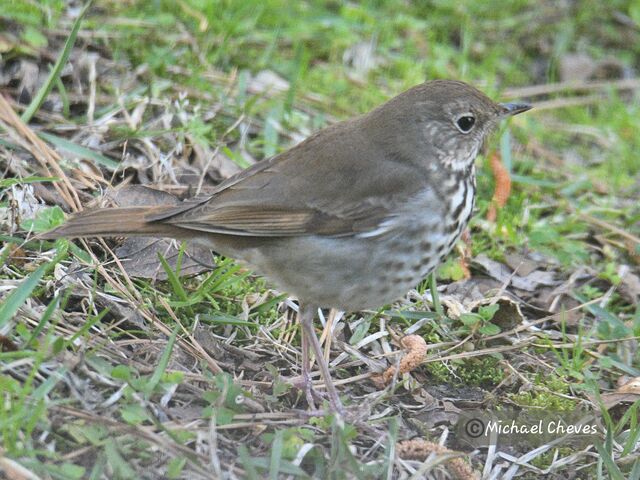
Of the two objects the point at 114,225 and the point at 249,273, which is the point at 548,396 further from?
the point at 114,225

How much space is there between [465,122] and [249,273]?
1.29 metres

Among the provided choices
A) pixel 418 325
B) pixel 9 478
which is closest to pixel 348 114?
pixel 418 325

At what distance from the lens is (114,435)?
353cm

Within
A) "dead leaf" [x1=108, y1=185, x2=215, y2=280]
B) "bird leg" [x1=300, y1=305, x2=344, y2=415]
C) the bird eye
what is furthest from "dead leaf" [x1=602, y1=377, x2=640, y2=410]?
"dead leaf" [x1=108, y1=185, x2=215, y2=280]

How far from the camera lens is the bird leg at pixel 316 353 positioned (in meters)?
4.25

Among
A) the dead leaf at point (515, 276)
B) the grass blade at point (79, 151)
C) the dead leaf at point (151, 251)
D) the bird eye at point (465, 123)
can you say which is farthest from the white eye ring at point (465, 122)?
the grass blade at point (79, 151)

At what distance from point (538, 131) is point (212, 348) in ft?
11.9

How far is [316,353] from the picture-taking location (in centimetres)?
435

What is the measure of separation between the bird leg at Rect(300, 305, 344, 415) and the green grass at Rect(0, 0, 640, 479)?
0.16 m

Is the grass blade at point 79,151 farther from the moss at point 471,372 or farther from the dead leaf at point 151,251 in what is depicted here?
the moss at point 471,372

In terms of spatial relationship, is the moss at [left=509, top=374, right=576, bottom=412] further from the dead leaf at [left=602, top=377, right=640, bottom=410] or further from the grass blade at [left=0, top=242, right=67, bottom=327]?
the grass blade at [left=0, top=242, right=67, bottom=327]

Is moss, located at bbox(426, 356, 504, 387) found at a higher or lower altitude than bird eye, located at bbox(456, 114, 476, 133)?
lower

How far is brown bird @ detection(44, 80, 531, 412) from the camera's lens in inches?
168

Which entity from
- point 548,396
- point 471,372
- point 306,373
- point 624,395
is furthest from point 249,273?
point 624,395
